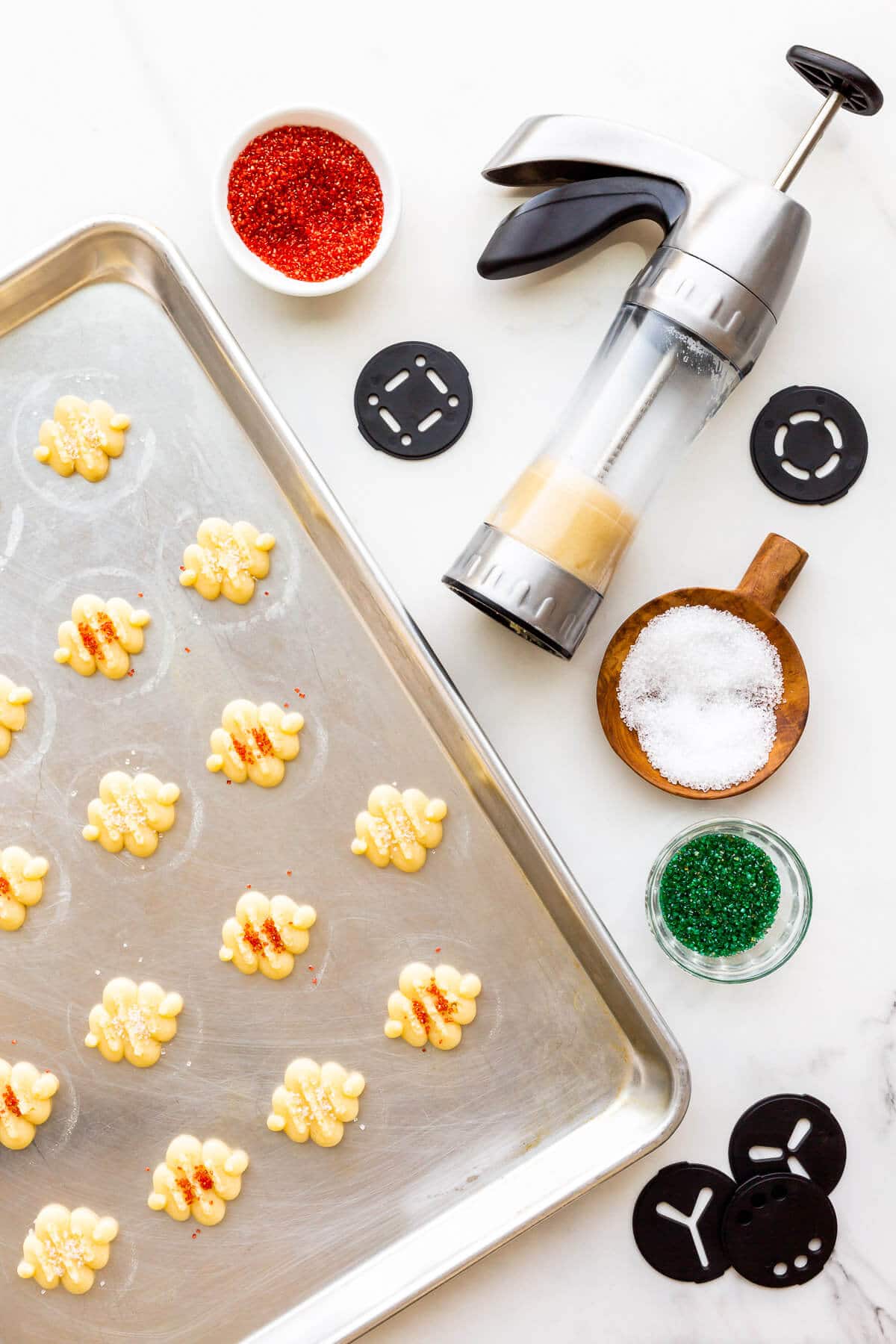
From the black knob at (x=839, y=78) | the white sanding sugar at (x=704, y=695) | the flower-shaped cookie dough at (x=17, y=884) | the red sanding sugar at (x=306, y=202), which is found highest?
the black knob at (x=839, y=78)

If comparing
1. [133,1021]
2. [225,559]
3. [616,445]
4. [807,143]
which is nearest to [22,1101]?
[133,1021]

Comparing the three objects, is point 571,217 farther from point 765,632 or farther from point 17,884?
point 17,884

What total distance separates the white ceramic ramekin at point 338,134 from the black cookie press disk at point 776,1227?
2.84ft

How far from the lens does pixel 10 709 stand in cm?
81

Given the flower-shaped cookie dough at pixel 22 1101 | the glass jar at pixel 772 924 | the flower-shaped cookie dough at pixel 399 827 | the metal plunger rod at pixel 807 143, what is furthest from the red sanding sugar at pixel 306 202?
the flower-shaped cookie dough at pixel 22 1101

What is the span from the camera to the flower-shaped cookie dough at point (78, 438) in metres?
0.80

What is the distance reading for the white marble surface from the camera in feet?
2.81

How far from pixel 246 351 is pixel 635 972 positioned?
658 mm

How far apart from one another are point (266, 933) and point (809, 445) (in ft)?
2.10

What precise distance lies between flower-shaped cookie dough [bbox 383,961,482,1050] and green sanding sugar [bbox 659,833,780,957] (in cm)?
18

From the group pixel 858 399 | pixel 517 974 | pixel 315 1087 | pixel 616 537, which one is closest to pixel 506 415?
pixel 616 537

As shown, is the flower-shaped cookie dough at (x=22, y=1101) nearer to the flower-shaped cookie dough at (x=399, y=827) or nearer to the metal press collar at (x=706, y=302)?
the flower-shaped cookie dough at (x=399, y=827)

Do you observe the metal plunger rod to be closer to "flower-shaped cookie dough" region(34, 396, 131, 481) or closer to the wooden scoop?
the wooden scoop

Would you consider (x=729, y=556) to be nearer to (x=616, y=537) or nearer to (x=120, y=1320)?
(x=616, y=537)
